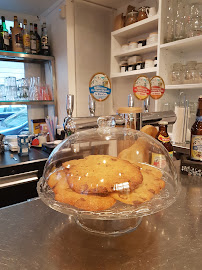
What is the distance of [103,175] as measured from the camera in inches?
24.0

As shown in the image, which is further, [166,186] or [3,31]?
[3,31]

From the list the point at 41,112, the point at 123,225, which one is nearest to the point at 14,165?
the point at 123,225

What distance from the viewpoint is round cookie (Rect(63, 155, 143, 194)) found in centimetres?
59

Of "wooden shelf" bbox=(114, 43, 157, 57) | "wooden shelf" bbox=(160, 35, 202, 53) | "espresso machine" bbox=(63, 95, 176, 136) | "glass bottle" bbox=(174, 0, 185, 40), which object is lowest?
"espresso machine" bbox=(63, 95, 176, 136)

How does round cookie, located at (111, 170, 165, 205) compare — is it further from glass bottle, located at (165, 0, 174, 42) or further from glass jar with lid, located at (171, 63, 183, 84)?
glass bottle, located at (165, 0, 174, 42)

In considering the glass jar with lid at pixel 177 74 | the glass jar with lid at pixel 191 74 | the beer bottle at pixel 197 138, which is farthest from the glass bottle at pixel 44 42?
the beer bottle at pixel 197 138

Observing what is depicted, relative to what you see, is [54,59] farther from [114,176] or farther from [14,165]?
[114,176]

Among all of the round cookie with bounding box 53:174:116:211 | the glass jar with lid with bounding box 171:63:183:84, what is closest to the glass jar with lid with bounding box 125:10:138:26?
the glass jar with lid with bounding box 171:63:183:84

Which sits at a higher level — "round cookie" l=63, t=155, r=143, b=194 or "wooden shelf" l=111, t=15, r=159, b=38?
"wooden shelf" l=111, t=15, r=159, b=38

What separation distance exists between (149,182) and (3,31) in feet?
8.84

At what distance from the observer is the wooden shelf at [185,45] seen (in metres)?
2.00

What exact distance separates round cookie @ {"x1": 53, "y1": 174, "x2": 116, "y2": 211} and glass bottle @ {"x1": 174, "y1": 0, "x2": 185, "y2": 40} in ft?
6.90

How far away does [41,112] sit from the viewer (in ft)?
11.0

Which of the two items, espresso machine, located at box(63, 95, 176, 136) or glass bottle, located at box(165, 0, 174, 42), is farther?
glass bottle, located at box(165, 0, 174, 42)
